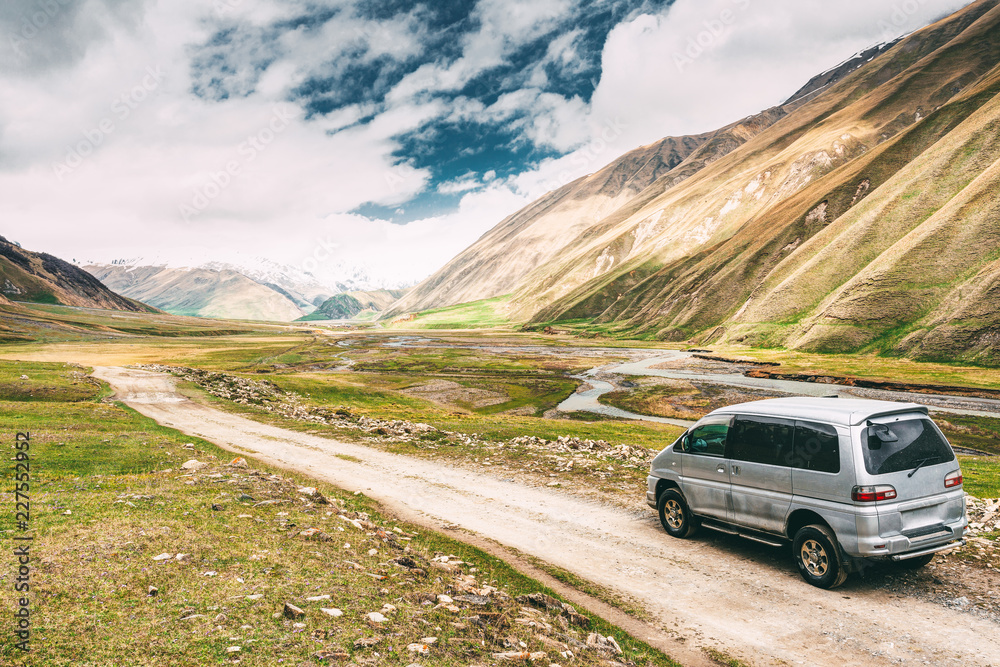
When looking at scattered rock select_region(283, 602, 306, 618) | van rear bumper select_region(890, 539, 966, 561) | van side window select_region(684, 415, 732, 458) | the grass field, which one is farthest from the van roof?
scattered rock select_region(283, 602, 306, 618)

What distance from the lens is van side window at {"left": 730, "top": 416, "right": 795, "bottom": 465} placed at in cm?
1175

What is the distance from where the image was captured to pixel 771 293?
123938mm

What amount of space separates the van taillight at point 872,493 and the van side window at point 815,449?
20.9 inches

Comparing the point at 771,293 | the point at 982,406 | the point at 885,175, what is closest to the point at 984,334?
the point at 982,406

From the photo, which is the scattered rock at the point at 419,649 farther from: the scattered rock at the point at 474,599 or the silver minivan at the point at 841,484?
the silver minivan at the point at 841,484

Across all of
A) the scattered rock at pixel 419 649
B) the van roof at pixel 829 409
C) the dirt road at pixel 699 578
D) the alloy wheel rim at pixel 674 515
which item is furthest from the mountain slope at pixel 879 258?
the scattered rock at pixel 419 649

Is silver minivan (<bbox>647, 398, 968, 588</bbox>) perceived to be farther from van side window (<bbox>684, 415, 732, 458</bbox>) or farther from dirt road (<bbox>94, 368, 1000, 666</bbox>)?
dirt road (<bbox>94, 368, 1000, 666</bbox>)

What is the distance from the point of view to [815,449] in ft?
36.4

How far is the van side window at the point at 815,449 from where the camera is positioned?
10.8 m

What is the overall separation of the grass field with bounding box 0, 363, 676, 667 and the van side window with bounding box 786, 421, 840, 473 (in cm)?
556

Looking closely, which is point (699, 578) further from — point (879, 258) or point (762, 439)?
point (879, 258)

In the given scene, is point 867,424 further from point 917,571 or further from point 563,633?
point 563,633

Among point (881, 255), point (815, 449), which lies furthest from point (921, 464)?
point (881, 255)

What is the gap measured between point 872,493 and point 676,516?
505 cm
